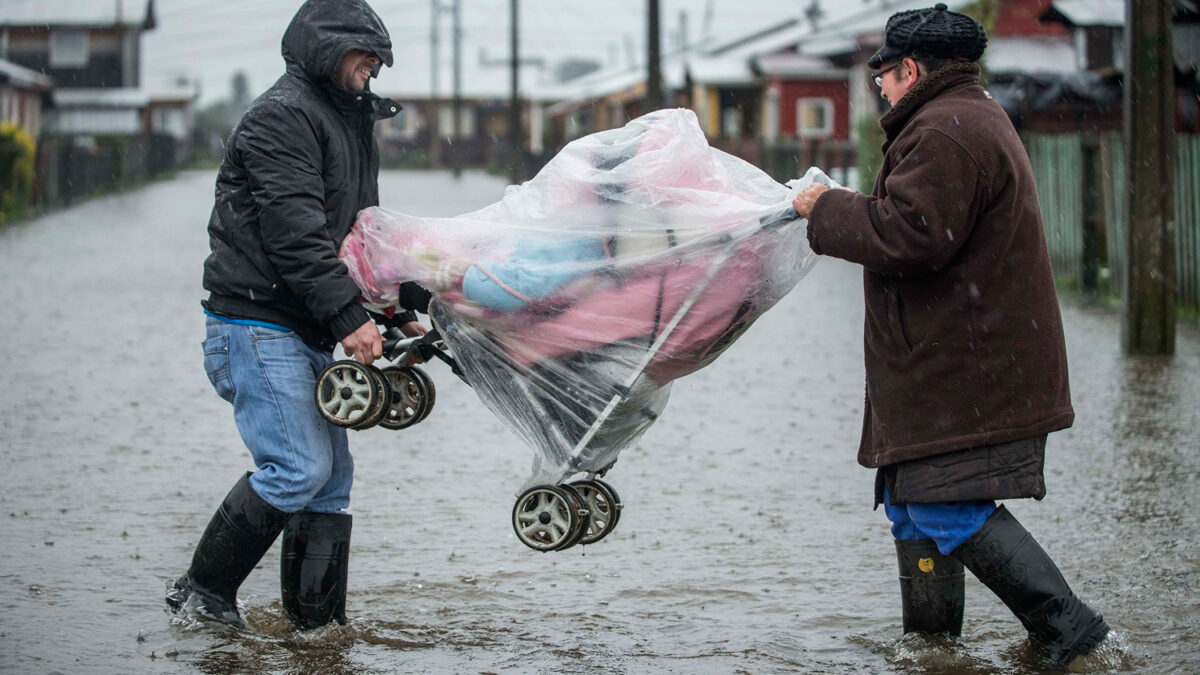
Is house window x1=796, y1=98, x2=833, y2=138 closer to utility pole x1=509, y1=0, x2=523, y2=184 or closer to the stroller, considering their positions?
utility pole x1=509, y1=0, x2=523, y2=184

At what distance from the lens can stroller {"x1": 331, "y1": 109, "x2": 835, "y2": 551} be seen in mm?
4383

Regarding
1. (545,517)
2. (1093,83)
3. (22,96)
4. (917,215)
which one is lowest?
(545,517)

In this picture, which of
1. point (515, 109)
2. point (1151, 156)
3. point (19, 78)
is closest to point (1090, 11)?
point (1151, 156)

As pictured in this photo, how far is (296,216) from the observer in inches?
171

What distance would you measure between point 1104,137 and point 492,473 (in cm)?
954

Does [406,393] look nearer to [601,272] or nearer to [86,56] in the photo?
[601,272]

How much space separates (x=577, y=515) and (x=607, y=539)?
1.86 meters

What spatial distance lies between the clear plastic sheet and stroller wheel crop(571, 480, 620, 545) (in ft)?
0.16

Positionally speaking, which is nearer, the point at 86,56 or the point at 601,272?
the point at 601,272

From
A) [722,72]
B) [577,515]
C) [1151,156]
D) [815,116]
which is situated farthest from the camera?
[722,72]

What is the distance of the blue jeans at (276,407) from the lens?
4.50 m

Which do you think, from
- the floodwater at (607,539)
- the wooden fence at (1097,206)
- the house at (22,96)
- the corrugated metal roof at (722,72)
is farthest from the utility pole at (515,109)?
the floodwater at (607,539)

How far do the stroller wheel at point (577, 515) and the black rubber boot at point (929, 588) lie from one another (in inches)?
35.2

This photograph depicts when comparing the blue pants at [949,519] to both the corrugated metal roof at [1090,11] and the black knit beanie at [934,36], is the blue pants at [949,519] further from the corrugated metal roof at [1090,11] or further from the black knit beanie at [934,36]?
the corrugated metal roof at [1090,11]
